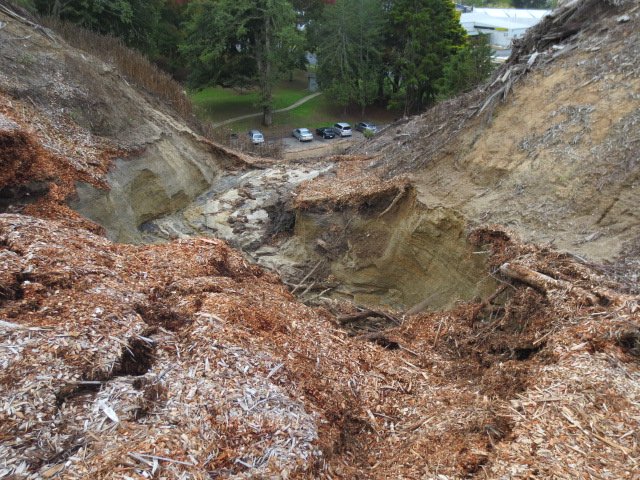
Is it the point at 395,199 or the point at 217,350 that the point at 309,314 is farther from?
the point at 395,199

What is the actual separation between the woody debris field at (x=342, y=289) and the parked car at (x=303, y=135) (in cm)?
1831

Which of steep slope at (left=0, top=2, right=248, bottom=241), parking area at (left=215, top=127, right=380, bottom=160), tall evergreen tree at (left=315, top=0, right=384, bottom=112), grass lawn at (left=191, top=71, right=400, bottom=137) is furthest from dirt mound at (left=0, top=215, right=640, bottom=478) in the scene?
tall evergreen tree at (left=315, top=0, right=384, bottom=112)

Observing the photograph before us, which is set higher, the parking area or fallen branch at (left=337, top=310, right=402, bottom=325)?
fallen branch at (left=337, top=310, right=402, bottom=325)

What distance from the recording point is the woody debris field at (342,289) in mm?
3969

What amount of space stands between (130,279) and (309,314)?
2.31 metres

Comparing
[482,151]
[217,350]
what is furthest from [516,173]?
[217,350]

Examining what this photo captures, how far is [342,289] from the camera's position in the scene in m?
11.4

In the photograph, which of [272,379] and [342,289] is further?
[342,289]

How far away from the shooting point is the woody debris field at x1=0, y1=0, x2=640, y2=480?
3969 millimetres

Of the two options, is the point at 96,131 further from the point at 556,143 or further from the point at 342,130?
the point at 342,130

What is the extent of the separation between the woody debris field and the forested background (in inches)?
538

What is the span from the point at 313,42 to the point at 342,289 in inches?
1176

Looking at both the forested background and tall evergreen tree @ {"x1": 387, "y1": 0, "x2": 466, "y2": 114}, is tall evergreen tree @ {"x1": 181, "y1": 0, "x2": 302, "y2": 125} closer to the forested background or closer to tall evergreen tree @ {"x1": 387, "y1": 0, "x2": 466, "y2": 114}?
the forested background

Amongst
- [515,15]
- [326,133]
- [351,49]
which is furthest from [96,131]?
[515,15]
